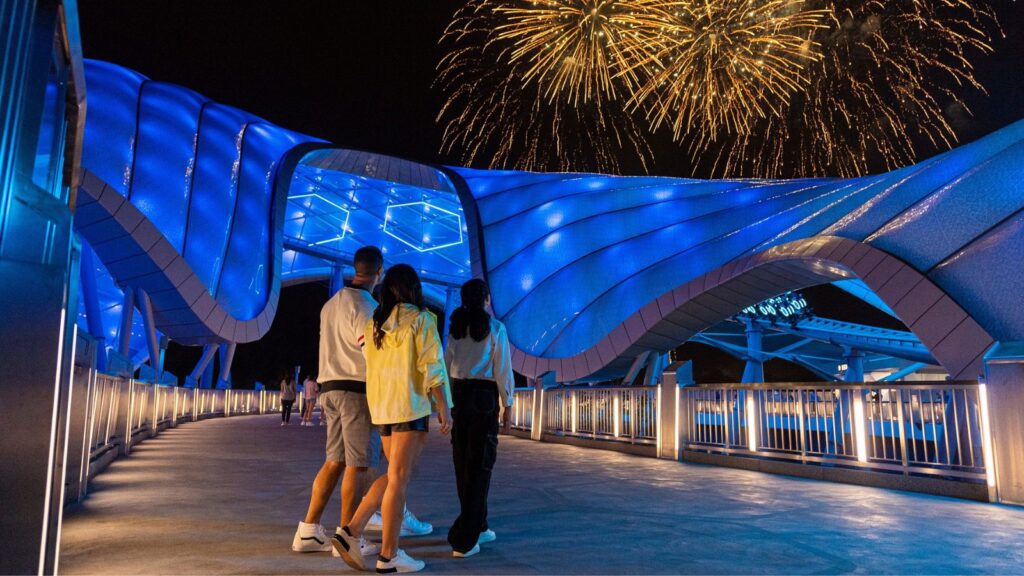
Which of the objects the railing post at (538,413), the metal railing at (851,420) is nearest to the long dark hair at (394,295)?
the metal railing at (851,420)

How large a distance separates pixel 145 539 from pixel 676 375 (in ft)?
28.8

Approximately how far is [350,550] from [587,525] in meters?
2.06

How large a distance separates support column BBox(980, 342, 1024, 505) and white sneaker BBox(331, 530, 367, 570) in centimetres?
664

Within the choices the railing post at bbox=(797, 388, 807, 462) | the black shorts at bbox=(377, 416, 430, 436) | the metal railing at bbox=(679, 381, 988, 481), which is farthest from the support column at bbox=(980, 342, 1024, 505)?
the black shorts at bbox=(377, 416, 430, 436)

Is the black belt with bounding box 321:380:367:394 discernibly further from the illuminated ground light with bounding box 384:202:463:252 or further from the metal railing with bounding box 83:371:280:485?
the illuminated ground light with bounding box 384:202:463:252

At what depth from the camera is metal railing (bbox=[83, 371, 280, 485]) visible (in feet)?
23.4

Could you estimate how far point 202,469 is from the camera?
8.76m

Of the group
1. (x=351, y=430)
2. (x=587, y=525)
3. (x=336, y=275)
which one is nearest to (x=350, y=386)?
(x=351, y=430)

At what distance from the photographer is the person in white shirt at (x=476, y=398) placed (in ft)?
14.3

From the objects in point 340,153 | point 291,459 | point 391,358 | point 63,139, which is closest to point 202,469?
point 291,459

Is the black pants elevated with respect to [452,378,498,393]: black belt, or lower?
lower

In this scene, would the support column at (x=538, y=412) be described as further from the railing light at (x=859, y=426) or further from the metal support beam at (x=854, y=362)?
the metal support beam at (x=854, y=362)

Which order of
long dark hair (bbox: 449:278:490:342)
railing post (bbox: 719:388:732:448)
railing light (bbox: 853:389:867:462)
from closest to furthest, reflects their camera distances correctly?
long dark hair (bbox: 449:278:490:342)
railing light (bbox: 853:389:867:462)
railing post (bbox: 719:388:732:448)

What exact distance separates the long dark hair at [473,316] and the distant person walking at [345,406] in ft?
2.54
